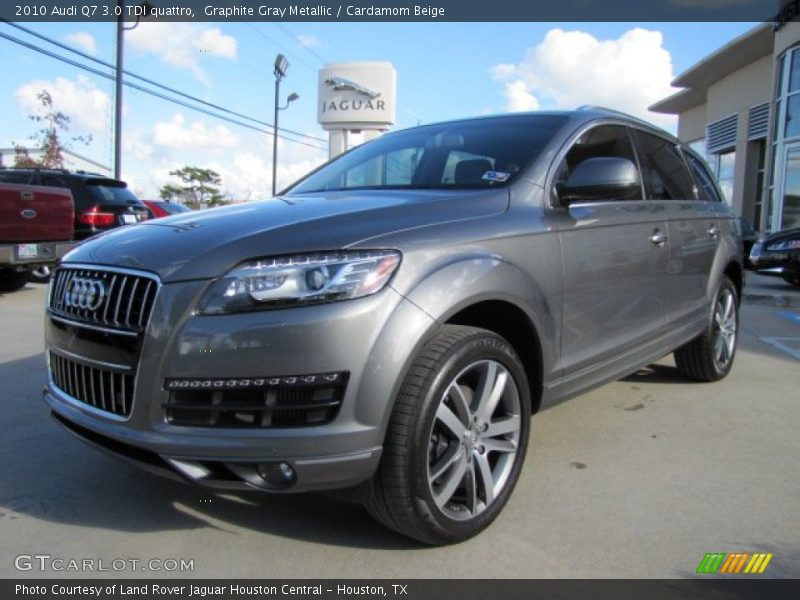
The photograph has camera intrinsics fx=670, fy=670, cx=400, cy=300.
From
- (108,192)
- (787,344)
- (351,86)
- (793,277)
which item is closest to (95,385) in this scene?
(787,344)

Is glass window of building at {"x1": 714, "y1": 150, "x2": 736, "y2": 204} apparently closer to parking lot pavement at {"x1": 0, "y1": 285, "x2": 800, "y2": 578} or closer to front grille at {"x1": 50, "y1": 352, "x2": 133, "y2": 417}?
parking lot pavement at {"x1": 0, "y1": 285, "x2": 800, "y2": 578}

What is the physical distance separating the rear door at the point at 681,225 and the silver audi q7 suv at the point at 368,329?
78 centimetres

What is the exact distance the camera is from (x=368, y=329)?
87.6 inches

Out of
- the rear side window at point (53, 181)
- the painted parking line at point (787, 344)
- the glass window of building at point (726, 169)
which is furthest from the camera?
the glass window of building at point (726, 169)

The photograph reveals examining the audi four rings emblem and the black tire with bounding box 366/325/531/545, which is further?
the audi four rings emblem

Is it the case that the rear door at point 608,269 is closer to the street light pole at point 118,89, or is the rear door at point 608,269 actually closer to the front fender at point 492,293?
the front fender at point 492,293

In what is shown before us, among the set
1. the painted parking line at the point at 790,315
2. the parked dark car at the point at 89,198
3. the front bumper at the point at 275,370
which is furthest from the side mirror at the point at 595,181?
the parked dark car at the point at 89,198

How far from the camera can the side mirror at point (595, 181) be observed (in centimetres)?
315

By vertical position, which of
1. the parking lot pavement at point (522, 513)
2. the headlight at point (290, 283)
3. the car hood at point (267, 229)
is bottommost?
the parking lot pavement at point (522, 513)

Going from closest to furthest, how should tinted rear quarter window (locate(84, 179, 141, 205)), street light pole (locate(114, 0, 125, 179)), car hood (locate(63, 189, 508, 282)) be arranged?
car hood (locate(63, 189, 508, 282))
tinted rear quarter window (locate(84, 179, 141, 205))
street light pole (locate(114, 0, 125, 179))

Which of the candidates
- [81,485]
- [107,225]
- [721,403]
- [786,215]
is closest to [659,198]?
[721,403]

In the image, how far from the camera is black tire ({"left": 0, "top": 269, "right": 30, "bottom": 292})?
967 cm

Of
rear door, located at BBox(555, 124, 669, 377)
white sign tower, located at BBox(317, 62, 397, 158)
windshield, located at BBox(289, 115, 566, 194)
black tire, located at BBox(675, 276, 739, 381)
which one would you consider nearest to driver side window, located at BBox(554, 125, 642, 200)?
rear door, located at BBox(555, 124, 669, 377)

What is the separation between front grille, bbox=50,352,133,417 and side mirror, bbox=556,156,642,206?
2.09m
